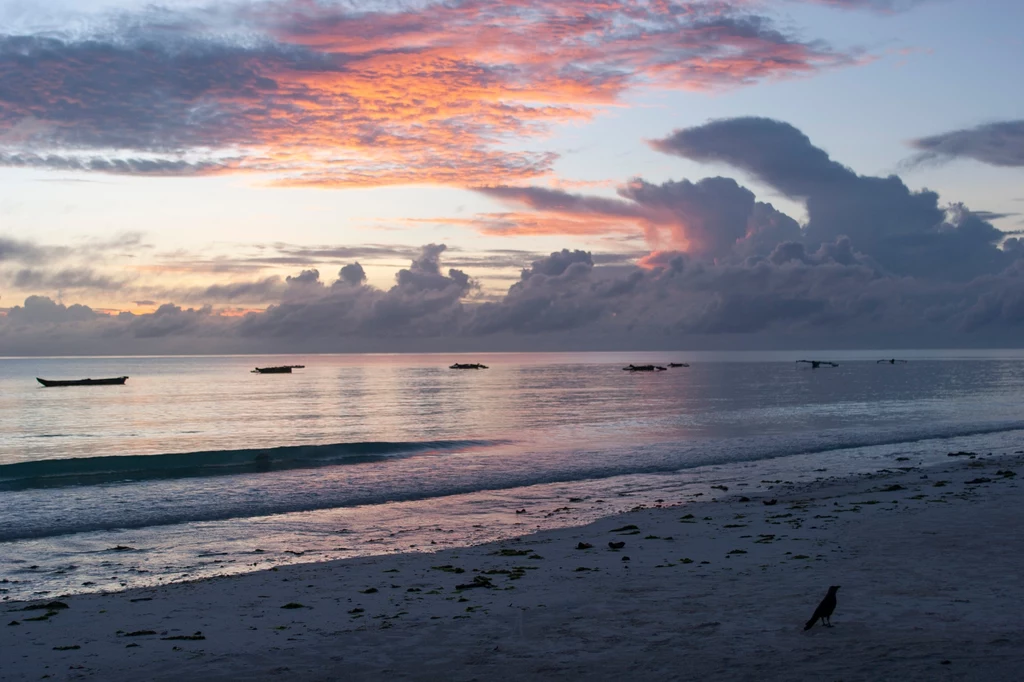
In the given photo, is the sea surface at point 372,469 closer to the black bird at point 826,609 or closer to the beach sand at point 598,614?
the beach sand at point 598,614

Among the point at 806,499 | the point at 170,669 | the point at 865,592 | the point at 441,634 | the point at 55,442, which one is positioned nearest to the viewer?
the point at 170,669

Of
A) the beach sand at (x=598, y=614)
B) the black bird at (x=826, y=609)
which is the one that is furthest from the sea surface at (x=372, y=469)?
the black bird at (x=826, y=609)

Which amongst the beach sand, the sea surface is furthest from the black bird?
the sea surface

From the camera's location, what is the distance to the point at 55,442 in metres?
51.6

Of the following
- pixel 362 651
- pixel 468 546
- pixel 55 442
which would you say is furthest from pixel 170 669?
pixel 55 442

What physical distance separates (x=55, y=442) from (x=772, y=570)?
172 ft

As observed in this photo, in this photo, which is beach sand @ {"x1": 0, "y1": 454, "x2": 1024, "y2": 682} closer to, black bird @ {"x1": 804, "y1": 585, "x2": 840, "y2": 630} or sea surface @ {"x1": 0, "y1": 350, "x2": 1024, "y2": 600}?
black bird @ {"x1": 804, "y1": 585, "x2": 840, "y2": 630}

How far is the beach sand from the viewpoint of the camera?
9820 mm

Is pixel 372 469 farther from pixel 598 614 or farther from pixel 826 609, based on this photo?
pixel 826 609

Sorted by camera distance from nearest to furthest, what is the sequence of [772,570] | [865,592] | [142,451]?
[865,592] < [772,570] < [142,451]

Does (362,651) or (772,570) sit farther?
(772,570)

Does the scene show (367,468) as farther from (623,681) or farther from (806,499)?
(623,681)

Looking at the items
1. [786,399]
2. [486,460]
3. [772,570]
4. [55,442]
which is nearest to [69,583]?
[772,570]

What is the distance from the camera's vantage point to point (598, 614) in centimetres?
1219
